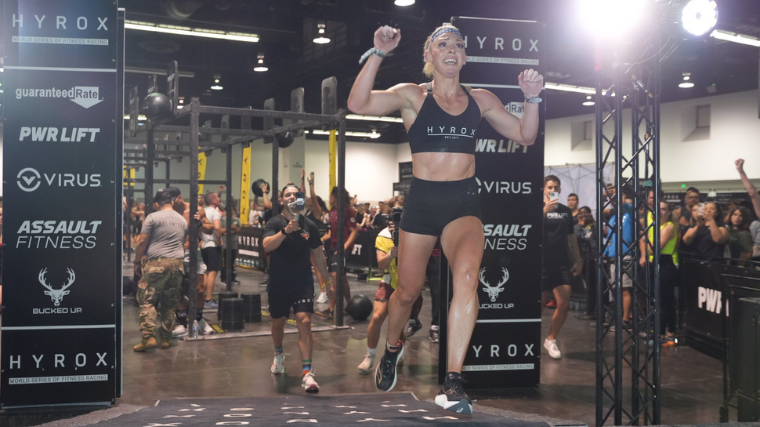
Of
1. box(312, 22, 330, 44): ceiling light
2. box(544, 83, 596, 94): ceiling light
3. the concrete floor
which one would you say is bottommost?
the concrete floor

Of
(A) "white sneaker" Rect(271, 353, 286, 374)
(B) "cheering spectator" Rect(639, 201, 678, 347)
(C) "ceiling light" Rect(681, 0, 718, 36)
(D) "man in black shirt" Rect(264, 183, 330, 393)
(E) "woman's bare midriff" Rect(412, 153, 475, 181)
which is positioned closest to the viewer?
(E) "woman's bare midriff" Rect(412, 153, 475, 181)

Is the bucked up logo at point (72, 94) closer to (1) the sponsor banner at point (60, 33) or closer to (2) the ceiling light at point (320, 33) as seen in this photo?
(1) the sponsor banner at point (60, 33)

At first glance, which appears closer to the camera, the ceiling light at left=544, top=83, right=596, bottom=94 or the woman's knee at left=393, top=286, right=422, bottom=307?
the woman's knee at left=393, top=286, right=422, bottom=307

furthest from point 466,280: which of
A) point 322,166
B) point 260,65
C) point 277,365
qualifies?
point 322,166

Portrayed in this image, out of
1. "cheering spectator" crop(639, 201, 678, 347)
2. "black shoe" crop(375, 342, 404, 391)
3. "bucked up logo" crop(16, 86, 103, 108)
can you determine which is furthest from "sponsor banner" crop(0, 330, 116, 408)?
"cheering spectator" crop(639, 201, 678, 347)

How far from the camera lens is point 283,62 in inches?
616

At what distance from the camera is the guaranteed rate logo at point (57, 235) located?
4.68 metres

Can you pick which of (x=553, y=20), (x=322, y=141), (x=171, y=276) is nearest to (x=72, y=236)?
(x=171, y=276)

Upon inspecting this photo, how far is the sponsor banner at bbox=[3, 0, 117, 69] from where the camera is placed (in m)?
4.57

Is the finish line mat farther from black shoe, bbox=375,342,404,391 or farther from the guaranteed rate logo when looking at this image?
the guaranteed rate logo

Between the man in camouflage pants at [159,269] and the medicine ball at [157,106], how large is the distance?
156 cm

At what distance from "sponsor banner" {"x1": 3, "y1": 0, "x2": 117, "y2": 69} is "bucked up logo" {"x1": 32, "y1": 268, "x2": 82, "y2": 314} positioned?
1.25 m

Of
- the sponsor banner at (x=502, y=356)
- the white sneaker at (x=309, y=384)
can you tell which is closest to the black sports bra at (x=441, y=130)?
the sponsor banner at (x=502, y=356)

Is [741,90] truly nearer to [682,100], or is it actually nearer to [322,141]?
[682,100]
